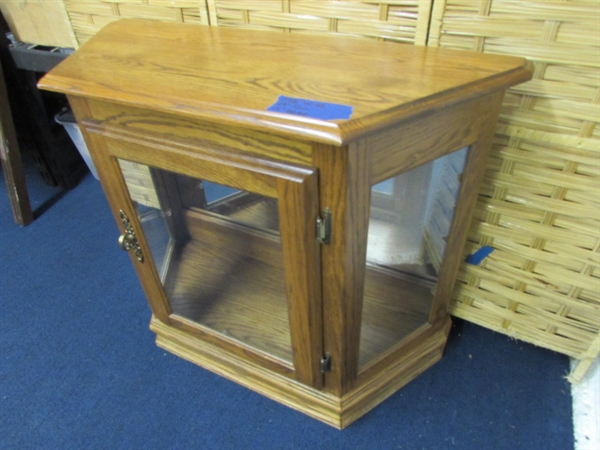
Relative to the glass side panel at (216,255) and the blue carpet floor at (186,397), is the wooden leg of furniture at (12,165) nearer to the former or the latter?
the blue carpet floor at (186,397)

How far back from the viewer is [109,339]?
1120 millimetres

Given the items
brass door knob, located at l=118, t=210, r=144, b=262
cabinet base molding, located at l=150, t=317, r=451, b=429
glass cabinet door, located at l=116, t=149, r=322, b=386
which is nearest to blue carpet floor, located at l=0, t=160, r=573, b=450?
cabinet base molding, located at l=150, t=317, r=451, b=429

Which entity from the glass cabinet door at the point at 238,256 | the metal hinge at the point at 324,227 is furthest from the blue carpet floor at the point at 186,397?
the metal hinge at the point at 324,227

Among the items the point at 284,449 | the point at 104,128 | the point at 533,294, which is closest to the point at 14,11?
the point at 104,128

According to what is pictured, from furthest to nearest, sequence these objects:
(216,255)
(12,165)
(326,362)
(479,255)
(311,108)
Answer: (12,165)
(216,255)
(479,255)
(326,362)
(311,108)

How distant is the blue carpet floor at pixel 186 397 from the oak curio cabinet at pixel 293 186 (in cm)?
5

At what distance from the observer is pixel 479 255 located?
93 centimetres

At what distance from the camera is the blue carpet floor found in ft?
2.95

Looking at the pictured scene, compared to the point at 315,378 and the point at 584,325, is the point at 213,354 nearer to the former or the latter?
the point at 315,378

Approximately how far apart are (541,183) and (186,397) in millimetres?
860

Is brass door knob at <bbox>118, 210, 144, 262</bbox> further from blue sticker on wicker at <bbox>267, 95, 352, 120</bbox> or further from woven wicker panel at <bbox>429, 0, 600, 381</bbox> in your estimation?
woven wicker panel at <bbox>429, 0, 600, 381</bbox>

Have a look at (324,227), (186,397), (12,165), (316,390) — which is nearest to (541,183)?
(324,227)

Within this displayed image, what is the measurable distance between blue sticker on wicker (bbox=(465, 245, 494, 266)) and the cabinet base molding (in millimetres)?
152

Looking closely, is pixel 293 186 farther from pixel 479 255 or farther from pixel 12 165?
pixel 12 165
